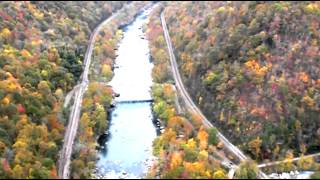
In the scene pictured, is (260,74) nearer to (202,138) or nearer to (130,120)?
(202,138)

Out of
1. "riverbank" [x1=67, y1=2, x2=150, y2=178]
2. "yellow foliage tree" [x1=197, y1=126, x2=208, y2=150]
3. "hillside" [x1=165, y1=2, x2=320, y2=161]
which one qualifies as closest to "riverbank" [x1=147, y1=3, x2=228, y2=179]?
"yellow foliage tree" [x1=197, y1=126, x2=208, y2=150]

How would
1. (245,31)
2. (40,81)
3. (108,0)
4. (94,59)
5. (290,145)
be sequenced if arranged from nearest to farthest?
(290,145)
(40,81)
(245,31)
(94,59)
(108,0)

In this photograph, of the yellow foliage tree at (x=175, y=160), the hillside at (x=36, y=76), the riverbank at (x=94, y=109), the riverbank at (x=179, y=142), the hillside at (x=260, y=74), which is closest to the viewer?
the riverbank at (x=179, y=142)

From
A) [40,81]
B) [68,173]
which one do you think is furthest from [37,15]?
[68,173]

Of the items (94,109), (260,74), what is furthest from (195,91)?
(94,109)

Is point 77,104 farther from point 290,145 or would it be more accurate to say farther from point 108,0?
point 108,0

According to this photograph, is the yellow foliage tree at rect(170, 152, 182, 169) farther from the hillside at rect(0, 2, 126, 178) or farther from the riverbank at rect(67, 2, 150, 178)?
the hillside at rect(0, 2, 126, 178)

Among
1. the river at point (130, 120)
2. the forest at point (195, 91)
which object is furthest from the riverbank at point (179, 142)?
the river at point (130, 120)

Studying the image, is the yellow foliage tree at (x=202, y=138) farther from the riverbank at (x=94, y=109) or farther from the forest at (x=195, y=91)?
the riverbank at (x=94, y=109)

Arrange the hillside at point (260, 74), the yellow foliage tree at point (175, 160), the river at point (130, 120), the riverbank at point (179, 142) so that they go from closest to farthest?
the riverbank at point (179, 142), the yellow foliage tree at point (175, 160), the river at point (130, 120), the hillside at point (260, 74)
